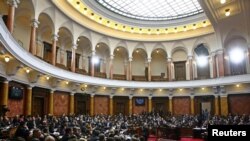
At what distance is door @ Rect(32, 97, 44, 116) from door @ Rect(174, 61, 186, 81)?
14447mm

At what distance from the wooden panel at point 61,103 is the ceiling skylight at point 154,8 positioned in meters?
8.37

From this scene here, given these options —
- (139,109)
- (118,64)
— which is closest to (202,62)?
(139,109)

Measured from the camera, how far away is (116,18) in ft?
74.6

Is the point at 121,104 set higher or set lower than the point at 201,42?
lower

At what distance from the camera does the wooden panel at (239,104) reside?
1939 cm

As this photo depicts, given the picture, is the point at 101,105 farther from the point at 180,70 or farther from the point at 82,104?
the point at 180,70

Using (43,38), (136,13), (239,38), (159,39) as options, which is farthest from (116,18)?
(239,38)

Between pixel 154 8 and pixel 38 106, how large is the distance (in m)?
13.3

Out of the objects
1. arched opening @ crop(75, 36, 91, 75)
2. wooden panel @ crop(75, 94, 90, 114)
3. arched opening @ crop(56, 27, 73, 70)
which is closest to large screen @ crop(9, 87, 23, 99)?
arched opening @ crop(56, 27, 73, 70)

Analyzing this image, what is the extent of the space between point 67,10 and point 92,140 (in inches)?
554

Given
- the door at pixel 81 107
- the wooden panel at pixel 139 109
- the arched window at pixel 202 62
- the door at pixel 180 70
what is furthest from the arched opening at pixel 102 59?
the arched window at pixel 202 62

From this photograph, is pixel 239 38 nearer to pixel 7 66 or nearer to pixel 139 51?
pixel 139 51

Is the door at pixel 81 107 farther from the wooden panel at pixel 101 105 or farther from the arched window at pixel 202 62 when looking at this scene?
the arched window at pixel 202 62

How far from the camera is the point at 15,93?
44.7 ft
